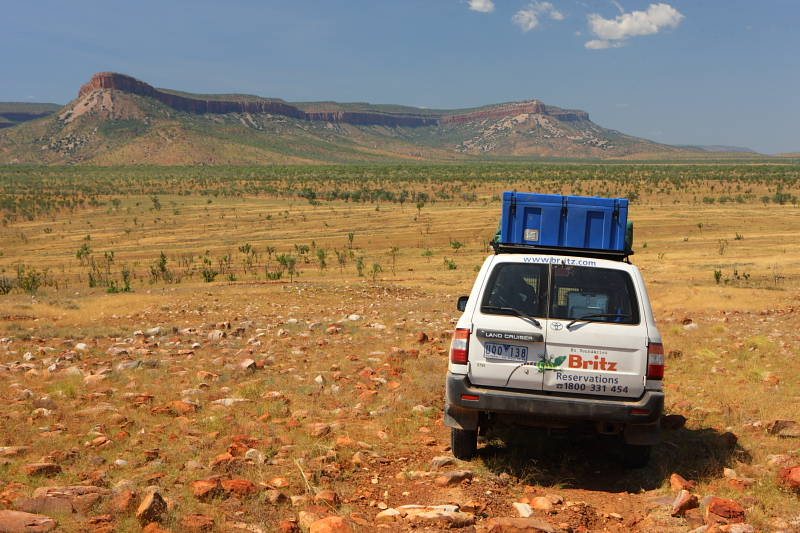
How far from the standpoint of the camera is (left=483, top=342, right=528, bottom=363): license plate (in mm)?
5164

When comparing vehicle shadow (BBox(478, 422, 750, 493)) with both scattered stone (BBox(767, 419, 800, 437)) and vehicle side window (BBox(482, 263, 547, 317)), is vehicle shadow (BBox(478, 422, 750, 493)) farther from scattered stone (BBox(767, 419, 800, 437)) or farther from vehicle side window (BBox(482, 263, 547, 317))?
vehicle side window (BBox(482, 263, 547, 317))

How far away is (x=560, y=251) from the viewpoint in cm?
605

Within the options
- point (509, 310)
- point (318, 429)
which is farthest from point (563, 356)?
point (318, 429)

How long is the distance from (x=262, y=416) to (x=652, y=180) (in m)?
72.8

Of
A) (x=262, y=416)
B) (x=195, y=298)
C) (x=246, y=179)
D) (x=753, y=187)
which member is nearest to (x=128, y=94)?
(x=246, y=179)

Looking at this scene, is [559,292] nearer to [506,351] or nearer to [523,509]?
[506,351]

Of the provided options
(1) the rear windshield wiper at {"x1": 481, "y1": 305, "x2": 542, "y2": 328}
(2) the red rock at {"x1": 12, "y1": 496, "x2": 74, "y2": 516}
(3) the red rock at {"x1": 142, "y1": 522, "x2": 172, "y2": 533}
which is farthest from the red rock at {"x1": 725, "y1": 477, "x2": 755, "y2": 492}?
(2) the red rock at {"x1": 12, "y1": 496, "x2": 74, "y2": 516}

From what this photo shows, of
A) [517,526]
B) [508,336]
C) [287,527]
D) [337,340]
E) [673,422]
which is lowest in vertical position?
[337,340]

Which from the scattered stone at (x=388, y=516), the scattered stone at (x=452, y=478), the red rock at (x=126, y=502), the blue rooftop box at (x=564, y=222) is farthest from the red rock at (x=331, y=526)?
the blue rooftop box at (x=564, y=222)

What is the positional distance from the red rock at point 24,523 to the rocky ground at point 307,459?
0.01 metres

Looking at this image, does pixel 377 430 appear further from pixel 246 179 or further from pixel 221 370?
pixel 246 179

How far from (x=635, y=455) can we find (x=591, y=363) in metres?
1.06

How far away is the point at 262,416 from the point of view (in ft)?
21.1

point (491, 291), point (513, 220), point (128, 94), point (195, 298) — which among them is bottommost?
point (195, 298)
